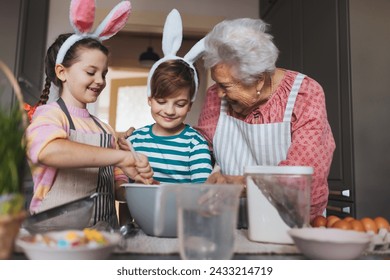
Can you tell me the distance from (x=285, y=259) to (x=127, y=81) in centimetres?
497

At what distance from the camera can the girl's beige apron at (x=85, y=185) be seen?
0.96 metres

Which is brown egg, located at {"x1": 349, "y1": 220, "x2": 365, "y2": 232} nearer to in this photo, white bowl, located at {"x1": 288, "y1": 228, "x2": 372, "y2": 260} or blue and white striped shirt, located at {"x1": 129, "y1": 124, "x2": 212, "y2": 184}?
white bowl, located at {"x1": 288, "y1": 228, "x2": 372, "y2": 260}

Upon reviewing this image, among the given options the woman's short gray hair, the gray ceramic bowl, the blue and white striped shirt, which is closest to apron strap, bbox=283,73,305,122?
the woman's short gray hair

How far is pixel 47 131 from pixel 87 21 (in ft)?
1.28

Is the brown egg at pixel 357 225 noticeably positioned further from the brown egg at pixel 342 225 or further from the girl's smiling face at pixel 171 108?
the girl's smiling face at pixel 171 108

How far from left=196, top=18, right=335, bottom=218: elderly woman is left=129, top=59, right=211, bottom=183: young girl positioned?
0.11 meters

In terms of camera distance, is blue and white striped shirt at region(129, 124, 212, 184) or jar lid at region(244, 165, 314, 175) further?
blue and white striped shirt at region(129, 124, 212, 184)

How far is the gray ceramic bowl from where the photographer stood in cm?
74

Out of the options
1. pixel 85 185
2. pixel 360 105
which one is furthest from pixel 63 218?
pixel 360 105

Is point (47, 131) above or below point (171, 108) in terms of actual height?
below

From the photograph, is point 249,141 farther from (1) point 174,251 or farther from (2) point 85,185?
(1) point 174,251

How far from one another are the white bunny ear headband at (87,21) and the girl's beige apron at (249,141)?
496 millimetres

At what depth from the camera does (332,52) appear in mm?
2086

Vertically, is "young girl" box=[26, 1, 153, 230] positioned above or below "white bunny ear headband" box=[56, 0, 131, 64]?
below
